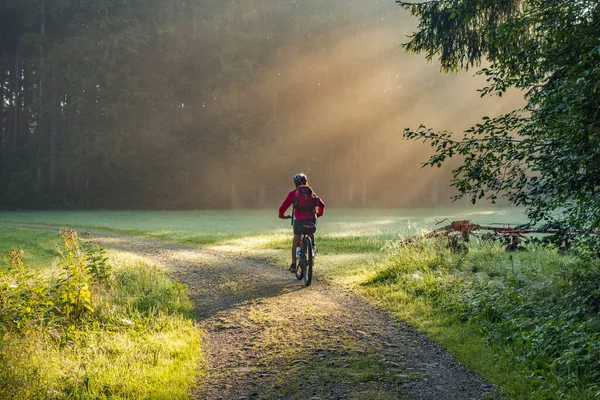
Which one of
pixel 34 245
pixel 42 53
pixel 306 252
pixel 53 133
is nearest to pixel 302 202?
pixel 306 252

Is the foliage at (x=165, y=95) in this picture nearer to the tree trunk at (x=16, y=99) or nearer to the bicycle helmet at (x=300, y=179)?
the tree trunk at (x=16, y=99)

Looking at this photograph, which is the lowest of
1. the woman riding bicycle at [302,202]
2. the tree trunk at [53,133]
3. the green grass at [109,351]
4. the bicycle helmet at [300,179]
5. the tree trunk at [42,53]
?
the green grass at [109,351]

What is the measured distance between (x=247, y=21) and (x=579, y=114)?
5060 centimetres

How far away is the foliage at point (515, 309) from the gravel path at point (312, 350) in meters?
0.58

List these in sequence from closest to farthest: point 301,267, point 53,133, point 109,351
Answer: point 109,351 < point 301,267 < point 53,133

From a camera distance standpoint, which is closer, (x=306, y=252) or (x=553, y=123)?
(x=553, y=123)

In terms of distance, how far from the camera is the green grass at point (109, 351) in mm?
5441

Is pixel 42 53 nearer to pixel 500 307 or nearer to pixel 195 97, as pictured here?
pixel 195 97

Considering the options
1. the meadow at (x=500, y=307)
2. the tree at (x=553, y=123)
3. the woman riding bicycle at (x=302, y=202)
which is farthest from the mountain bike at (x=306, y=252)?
the tree at (x=553, y=123)

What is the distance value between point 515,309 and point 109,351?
568cm

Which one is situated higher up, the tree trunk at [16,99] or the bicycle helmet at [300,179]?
the tree trunk at [16,99]

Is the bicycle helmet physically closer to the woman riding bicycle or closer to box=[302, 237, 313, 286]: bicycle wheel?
the woman riding bicycle

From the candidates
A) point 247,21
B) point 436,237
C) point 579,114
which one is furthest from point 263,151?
point 579,114

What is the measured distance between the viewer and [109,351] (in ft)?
21.8
